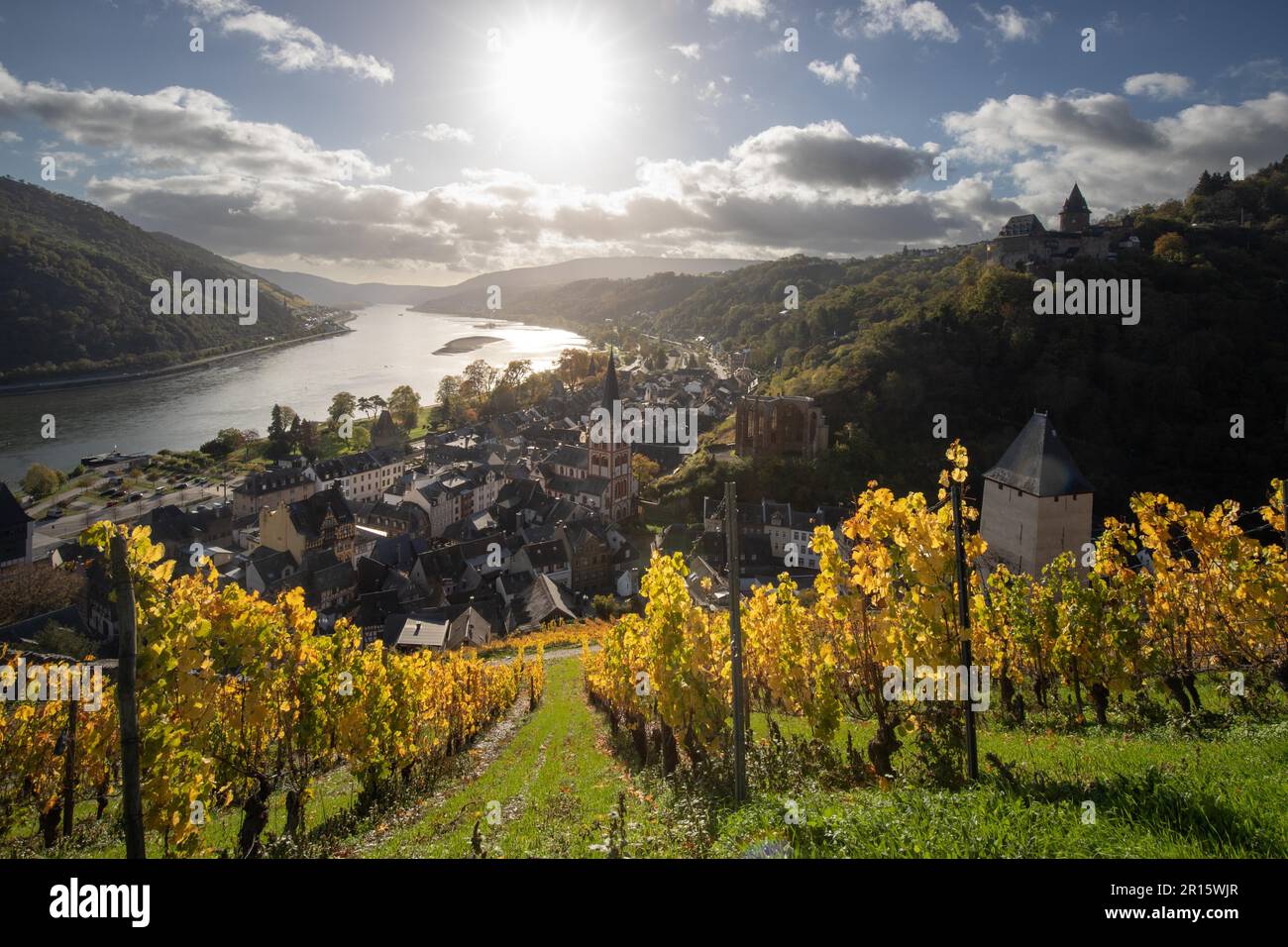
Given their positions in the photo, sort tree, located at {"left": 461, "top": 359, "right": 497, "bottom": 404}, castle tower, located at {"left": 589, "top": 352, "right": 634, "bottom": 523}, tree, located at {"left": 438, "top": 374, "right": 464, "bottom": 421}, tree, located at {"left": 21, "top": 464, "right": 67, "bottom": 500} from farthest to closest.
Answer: tree, located at {"left": 461, "top": 359, "right": 497, "bottom": 404} → tree, located at {"left": 438, "top": 374, "right": 464, "bottom": 421} → tree, located at {"left": 21, "top": 464, "right": 67, "bottom": 500} → castle tower, located at {"left": 589, "top": 352, "right": 634, "bottom": 523}

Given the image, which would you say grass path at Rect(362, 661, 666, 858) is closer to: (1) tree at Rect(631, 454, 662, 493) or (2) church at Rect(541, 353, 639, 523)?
(2) church at Rect(541, 353, 639, 523)

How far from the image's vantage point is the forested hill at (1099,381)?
64.4 meters

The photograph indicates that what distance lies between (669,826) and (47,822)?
12849 millimetres

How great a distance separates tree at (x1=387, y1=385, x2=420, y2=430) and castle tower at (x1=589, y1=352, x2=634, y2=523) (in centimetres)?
5541

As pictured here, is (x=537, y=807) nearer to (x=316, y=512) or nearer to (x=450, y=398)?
(x=316, y=512)

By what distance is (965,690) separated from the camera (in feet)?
27.3

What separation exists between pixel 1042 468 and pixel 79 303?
6810 inches

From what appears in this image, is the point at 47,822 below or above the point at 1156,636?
below

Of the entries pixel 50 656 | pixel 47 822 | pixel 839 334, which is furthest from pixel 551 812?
pixel 839 334

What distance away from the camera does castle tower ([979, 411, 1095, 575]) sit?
30.4 meters

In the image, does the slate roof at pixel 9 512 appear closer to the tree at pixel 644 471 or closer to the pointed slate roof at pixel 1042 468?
the tree at pixel 644 471

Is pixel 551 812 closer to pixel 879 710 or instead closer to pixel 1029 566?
pixel 879 710

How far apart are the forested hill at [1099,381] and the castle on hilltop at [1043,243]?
630 centimetres

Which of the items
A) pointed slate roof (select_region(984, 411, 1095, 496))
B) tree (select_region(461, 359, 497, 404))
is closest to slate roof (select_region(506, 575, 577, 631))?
pointed slate roof (select_region(984, 411, 1095, 496))
